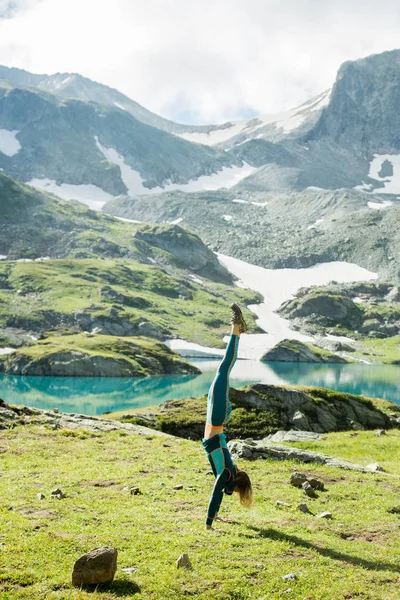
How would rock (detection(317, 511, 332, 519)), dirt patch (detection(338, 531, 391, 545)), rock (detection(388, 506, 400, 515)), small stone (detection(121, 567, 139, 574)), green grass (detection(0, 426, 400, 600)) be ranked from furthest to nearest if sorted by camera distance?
rock (detection(388, 506, 400, 515))
rock (detection(317, 511, 332, 519))
dirt patch (detection(338, 531, 391, 545))
small stone (detection(121, 567, 139, 574))
green grass (detection(0, 426, 400, 600))

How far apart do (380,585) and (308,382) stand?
11981 cm

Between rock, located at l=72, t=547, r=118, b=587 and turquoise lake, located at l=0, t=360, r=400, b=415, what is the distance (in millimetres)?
72338

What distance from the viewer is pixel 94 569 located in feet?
30.5

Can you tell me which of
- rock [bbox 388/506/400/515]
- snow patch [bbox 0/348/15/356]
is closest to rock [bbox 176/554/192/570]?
rock [bbox 388/506/400/515]

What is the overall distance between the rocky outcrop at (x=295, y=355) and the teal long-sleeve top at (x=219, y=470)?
17751 centimetres

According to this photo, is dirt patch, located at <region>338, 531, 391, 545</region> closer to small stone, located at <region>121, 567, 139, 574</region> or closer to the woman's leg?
the woman's leg

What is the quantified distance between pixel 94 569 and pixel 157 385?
112000 mm

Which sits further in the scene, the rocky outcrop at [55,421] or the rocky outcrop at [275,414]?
the rocky outcrop at [275,414]

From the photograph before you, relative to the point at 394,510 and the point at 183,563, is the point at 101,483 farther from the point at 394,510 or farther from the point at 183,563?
the point at 394,510

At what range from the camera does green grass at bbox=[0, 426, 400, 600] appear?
9617 mm

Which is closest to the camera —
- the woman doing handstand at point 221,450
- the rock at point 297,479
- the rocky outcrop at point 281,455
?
the woman doing handstand at point 221,450

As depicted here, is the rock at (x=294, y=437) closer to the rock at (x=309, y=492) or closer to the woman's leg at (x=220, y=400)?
the rock at (x=309, y=492)

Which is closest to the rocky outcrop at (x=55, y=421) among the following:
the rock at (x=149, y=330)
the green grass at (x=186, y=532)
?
the green grass at (x=186, y=532)

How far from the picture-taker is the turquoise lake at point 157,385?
91.4 metres
